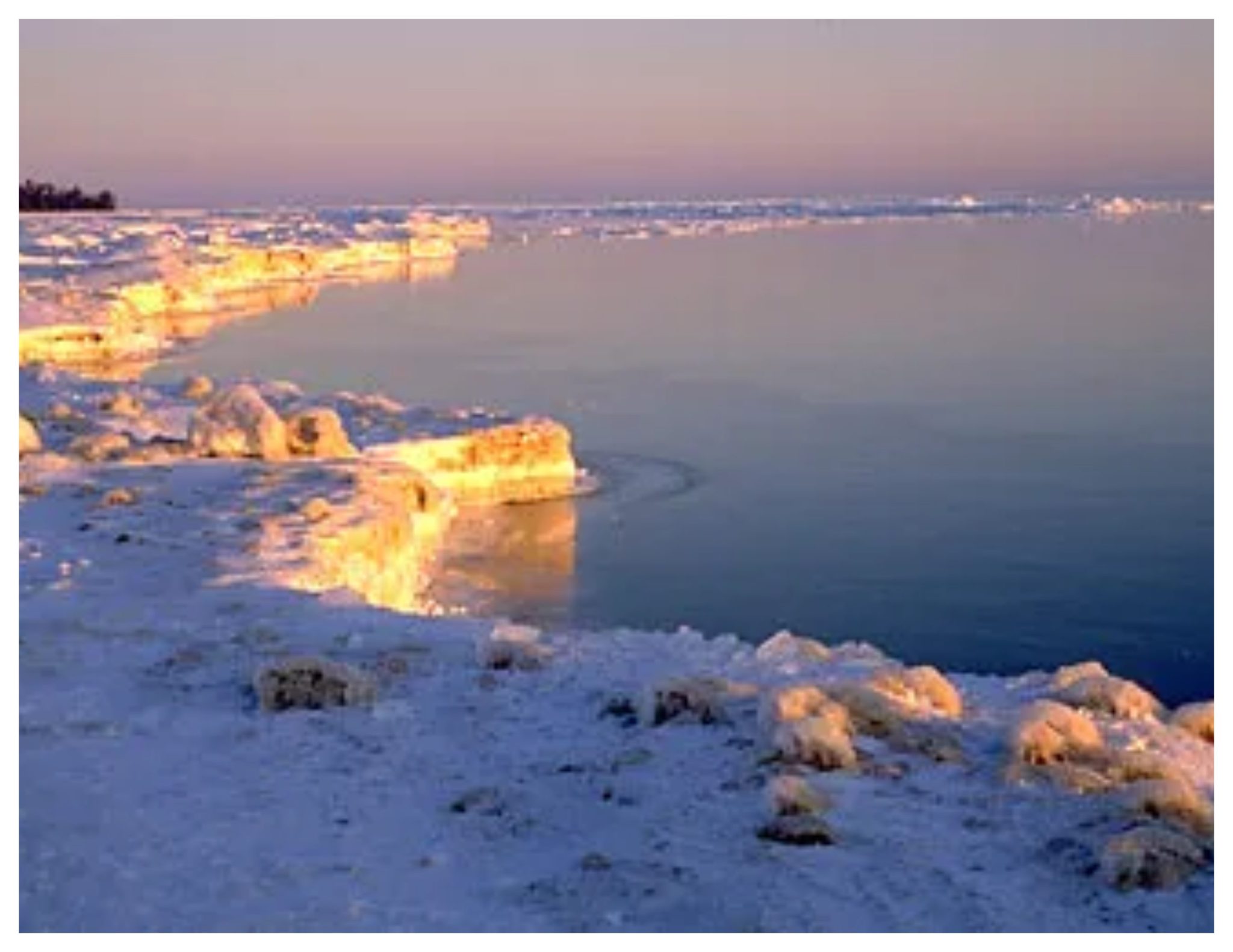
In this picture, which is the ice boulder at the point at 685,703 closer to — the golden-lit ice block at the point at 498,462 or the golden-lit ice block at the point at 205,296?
the golden-lit ice block at the point at 498,462

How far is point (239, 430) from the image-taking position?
16.8 m

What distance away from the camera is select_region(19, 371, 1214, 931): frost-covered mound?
19.2 feet

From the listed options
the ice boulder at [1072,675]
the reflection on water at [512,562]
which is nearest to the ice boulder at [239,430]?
the reflection on water at [512,562]

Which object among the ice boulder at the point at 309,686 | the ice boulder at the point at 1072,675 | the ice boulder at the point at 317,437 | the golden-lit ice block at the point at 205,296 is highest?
the ice boulder at the point at 309,686

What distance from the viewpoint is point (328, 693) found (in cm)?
799

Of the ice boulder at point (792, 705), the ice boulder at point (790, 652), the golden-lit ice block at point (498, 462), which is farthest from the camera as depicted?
the golden-lit ice block at point (498, 462)

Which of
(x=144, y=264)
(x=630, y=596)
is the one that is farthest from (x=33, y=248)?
(x=630, y=596)

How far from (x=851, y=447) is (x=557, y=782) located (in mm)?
14995

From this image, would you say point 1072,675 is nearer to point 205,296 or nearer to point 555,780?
→ point 555,780

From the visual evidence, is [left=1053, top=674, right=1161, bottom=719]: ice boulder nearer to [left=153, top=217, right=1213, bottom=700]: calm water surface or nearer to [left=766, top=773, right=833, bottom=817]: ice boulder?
[left=766, top=773, right=833, bottom=817]: ice boulder

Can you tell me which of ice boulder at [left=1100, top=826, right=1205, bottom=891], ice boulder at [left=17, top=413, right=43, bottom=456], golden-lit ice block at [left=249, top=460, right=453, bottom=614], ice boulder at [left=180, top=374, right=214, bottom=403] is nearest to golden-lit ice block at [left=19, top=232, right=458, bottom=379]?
ice boulder at [left=180, top=374, right=214, bottom=403]

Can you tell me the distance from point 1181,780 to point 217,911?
11.4 feet

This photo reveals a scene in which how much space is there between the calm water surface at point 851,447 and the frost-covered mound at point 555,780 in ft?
14.7

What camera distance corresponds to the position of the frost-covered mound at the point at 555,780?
585 cm
